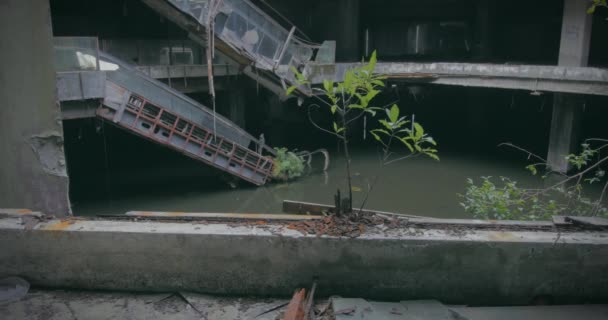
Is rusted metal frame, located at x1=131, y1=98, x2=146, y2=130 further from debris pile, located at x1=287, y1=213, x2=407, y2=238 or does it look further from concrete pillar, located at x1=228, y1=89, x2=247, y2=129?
debris pile, located at x1=287, y1=213, x2=407, y2=238

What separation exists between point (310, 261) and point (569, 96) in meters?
13.6

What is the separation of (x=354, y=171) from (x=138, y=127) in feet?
24.3

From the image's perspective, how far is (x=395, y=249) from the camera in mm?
3287

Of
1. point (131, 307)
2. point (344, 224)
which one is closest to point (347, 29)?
point (344, 224)

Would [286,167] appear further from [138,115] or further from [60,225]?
[60,225]

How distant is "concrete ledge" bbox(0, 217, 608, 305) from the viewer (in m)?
3.27

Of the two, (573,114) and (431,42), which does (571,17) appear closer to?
(573,114)

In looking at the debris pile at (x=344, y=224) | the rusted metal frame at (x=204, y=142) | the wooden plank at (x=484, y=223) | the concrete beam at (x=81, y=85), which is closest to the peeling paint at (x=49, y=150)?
the debris pile at (x=344, y=224)

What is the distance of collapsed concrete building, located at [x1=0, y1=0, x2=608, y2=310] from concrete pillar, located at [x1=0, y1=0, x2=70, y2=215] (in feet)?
0.04

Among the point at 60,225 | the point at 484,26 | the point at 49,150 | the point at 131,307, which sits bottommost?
the point at 131,307

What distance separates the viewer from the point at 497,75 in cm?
1409

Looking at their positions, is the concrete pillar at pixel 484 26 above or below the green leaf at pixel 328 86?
above

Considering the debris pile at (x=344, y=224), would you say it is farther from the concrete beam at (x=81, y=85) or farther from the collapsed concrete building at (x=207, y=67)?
the concrete beam at (x=81, y=85)

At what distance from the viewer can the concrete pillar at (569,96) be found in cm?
1320
